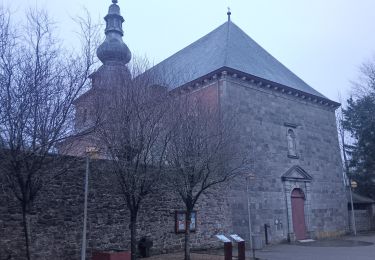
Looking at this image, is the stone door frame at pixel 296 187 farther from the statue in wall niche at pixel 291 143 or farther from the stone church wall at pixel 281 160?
the statue in wall niche at pixel 291 143

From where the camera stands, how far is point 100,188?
13008mm

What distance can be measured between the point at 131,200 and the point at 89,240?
6.66 ft

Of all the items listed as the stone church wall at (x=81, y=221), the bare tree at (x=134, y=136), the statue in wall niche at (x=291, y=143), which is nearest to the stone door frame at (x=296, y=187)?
the statue in wall niche at (x=291, y=143)

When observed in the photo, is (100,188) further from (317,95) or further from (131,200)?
(317,95)

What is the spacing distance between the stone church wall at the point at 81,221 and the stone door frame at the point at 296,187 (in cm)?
633

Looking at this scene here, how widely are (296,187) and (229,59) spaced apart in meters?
7.71

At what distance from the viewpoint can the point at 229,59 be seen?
20.3 metres

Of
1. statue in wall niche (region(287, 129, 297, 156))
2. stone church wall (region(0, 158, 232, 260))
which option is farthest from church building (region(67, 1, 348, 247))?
stone church wall (region(0, 158, 232, 260))

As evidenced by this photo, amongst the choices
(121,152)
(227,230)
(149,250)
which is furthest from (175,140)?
(227,230)

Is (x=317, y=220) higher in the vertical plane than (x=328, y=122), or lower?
lower

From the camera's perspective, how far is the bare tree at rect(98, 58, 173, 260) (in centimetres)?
1102

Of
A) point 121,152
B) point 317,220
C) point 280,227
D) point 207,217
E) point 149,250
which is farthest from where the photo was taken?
point 317,220

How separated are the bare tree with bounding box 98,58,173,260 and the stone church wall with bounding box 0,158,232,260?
0.88 metres

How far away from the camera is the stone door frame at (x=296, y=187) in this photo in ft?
66.6
